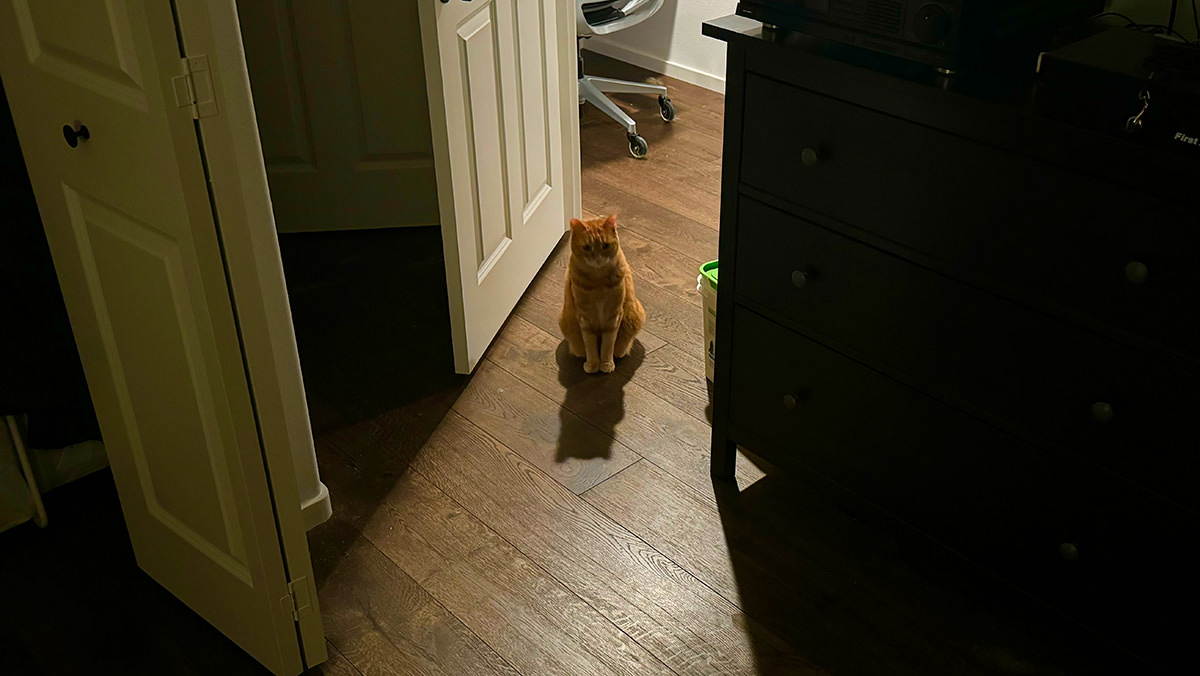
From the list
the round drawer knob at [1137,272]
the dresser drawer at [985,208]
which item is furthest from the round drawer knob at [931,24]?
the round drawer knob at [1137,272]

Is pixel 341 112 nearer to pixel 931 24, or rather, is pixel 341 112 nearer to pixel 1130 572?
pixel 931 24

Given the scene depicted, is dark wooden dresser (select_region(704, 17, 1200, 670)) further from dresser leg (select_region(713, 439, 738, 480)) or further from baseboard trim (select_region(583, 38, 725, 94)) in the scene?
baseboard trim (select_region(583, 38, 725, 94))

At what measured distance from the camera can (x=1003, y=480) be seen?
186cm

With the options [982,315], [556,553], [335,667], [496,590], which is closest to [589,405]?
[556,553]

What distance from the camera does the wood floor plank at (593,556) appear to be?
6.70 feet

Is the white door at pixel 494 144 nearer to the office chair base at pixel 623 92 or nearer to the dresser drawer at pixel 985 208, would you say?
the office chair base at pixel 623 92

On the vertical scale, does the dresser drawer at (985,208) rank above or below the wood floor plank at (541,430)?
above

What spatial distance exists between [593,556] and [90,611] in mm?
950

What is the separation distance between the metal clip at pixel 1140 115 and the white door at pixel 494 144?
136 centimetres

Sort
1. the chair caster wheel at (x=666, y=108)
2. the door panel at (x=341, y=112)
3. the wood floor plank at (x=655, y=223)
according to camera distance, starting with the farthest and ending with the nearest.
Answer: the chair caster wheel at (x=666, y=108) < the wood floor plank at (x=655, y=223) < the door panel at (x=341, y=112)

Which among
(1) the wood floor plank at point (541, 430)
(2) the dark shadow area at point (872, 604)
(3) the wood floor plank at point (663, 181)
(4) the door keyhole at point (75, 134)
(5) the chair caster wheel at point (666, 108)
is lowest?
(2) the dark shadow area at point (872, 604)

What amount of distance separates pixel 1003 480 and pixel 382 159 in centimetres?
210

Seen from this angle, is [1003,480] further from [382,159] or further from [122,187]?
[382,159]

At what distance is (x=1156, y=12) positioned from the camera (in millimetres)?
1883
